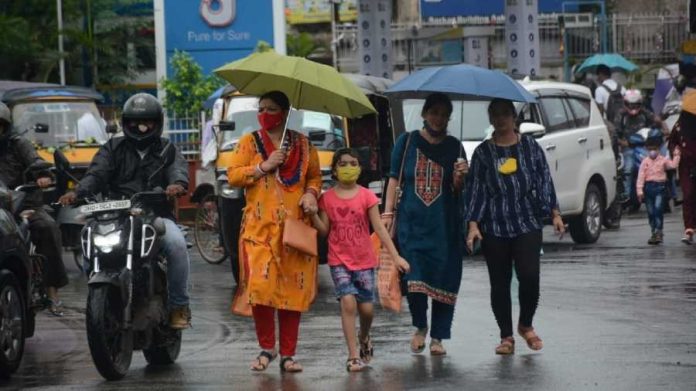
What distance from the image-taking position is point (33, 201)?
14.1m

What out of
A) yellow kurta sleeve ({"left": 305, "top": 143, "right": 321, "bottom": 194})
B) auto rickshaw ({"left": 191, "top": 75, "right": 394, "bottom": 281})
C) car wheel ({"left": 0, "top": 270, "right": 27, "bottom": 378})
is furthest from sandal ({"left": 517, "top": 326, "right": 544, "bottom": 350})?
auto rickshaw ({"left": 191, "top": 75, "right": 394, "bottom": 281})

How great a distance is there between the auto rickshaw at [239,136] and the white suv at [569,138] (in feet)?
3.32

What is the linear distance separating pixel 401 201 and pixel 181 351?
196 cm

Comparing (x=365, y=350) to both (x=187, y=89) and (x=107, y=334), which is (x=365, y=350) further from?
(x=187, y=89)

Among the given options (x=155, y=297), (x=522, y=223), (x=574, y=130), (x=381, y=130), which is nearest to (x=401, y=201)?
(x=522, y=223)

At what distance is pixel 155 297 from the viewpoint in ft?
35.5

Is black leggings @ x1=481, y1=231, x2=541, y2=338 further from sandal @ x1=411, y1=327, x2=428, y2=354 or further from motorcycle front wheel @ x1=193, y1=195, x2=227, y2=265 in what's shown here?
motorcycle front wheel @ x1=193, y1=195, x2=227, y2=265

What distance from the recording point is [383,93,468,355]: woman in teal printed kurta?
1144 centimetres

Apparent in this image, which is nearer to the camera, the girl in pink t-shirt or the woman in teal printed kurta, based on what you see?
the girl in pink t-shirt

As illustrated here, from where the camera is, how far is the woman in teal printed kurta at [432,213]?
11438mm

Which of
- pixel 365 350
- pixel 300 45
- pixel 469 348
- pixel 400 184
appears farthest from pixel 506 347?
pixel 300 45

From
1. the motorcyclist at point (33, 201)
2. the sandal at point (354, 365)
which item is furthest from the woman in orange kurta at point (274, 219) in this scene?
the motorcyclist at point (33, 201)

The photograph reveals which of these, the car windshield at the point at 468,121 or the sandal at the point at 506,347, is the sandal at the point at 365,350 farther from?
the car windshield at the point at 468,121

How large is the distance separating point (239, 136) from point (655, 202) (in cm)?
555
